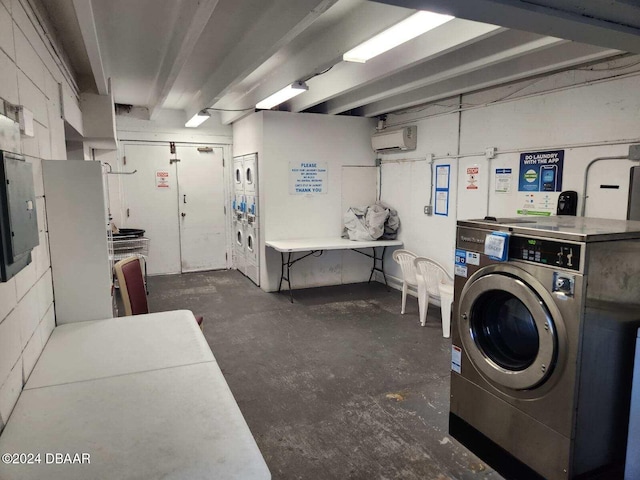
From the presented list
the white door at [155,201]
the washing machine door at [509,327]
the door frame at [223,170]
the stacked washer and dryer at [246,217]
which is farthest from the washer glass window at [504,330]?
the white door at [155,201]

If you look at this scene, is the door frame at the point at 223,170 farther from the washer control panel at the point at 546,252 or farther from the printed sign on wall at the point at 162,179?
the washer control panel at the point at 546,252

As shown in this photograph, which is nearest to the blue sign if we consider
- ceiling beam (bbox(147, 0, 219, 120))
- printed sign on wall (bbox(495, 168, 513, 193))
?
printed sign on wall (bbox(495, 168, 513, 193))

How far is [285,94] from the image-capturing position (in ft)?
14.2

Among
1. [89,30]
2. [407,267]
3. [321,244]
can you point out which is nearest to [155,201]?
[321,244]

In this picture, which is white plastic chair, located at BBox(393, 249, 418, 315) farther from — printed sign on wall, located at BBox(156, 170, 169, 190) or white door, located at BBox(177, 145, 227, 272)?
printed sign on wall, located at BBox(156, 170, 169, 190)

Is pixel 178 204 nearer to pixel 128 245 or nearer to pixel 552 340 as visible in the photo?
pixel 128 245

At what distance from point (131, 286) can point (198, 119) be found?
360 cm

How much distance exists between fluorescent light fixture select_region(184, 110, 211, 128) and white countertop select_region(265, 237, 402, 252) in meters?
1.83

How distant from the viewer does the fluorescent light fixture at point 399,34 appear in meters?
2.36

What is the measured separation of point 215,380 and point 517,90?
364cm

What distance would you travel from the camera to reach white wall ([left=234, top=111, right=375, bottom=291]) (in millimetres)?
5480

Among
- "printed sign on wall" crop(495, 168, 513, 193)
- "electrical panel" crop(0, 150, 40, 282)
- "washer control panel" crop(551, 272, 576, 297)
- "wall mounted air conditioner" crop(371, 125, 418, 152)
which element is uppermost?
"wall mounted air conditioner" crop(371, 125, 418, 152)

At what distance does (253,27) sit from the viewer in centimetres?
313

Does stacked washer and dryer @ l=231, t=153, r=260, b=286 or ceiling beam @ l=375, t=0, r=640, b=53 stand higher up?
ceiling beam @ l=375, t=0, r=640, b=53
